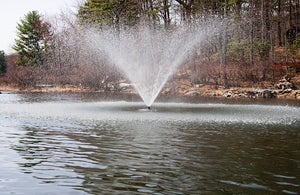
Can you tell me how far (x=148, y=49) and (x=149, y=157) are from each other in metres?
38.9

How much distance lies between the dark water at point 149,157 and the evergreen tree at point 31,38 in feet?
165

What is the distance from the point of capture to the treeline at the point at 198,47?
38.8 meters

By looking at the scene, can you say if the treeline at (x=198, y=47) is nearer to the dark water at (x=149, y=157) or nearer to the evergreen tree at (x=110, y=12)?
the evergreen tree at (x=110, y=12)

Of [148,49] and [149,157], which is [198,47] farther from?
[149,157]

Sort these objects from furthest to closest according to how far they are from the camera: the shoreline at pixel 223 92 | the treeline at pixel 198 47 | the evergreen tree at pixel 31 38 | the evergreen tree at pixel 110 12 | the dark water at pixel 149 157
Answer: the evergreen tree at pixel 31 38, the evergreen tree at pixel 110 12, the treeline at pixel 198 47, the shoreline at pixel 223 92, the dark water at pixel 149 157

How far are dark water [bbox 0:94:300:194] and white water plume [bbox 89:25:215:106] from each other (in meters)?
27.8

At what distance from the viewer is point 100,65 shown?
151 ft

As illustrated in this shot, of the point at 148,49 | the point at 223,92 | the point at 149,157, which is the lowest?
the point at 149,157

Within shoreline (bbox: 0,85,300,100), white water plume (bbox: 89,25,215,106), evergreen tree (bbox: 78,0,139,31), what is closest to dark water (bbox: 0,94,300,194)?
shoreline (bbox: 0,85,300,100)

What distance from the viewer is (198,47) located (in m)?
52.9

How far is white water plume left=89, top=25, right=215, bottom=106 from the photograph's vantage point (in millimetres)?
42719

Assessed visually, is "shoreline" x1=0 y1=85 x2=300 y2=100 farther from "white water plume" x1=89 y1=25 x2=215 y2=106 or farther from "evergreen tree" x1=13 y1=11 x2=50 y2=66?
"evergreen tree" x1=13 y1=11 x2=50 y2=66

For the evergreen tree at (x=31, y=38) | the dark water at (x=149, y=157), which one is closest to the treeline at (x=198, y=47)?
the evergreen tree at (x=31, y=38)

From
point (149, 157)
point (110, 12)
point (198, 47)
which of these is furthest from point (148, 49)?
point (149, 157)
